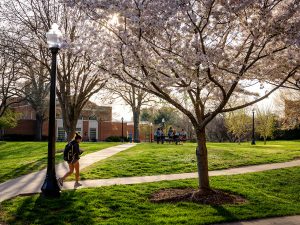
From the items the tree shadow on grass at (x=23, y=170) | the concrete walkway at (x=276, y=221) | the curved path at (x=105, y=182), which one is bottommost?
the concrete walkway at (x=276, y=221)

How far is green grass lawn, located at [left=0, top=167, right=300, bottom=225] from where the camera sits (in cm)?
795

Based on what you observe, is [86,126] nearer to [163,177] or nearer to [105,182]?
[163,177]

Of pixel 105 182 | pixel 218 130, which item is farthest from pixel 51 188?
pixel 218 130

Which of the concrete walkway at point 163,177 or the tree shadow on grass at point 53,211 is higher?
the concrete walkway at point 163,177

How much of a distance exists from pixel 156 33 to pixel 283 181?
7.10 meters

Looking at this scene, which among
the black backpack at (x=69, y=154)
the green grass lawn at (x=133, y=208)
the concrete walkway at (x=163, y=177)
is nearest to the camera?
the green grass lawn at (x=133, y=208)

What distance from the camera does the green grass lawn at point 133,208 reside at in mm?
7948

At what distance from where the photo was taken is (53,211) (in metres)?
8.58

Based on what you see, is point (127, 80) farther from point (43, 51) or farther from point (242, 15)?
point (43, 51)

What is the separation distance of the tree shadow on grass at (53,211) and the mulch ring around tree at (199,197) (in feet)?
6.73

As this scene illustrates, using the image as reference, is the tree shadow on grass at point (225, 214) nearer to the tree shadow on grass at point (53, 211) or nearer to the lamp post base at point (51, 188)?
the tree shadow on grass at point (53, 211)

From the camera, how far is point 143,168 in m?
15.0

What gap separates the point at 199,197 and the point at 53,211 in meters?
3.87

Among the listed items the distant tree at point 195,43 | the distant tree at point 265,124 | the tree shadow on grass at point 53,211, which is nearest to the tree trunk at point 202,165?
the distant tree at point 195,43
